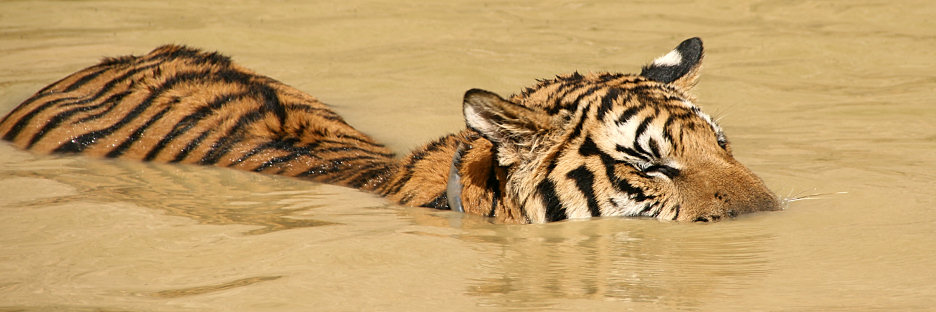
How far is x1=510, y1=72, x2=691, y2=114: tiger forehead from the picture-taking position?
3.92 meters

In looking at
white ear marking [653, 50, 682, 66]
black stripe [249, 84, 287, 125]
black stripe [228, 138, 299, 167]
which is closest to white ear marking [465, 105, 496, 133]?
white ear marking [653, 50, 682, 66]

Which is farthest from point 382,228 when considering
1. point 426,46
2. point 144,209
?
point 426,46

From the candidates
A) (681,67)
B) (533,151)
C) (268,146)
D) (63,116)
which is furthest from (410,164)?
(63,116)

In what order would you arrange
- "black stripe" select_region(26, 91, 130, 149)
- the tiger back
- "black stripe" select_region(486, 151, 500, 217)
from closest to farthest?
"black stripe" select_region(486, 151, 500, 217)
the tiger back
"black stripe" select_region(26, 91, 130, 149)

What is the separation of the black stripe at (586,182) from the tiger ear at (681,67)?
71 centimetres

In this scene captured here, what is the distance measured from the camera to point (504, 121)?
369cm

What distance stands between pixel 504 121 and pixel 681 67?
1.05 meters

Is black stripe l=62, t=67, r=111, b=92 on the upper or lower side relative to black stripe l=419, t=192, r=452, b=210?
upper

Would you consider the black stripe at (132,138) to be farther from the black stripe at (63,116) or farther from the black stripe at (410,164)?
the black stripe at (410,164)

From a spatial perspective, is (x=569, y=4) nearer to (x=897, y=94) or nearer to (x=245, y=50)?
(x=245, y=50)

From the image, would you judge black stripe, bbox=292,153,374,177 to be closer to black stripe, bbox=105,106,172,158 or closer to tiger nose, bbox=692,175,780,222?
black stripe, bbox=105,106,172,158

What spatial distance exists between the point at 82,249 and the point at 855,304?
2.29 meters

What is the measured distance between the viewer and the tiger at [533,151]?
3.78 meters

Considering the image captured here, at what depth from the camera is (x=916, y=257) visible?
3.11 m
